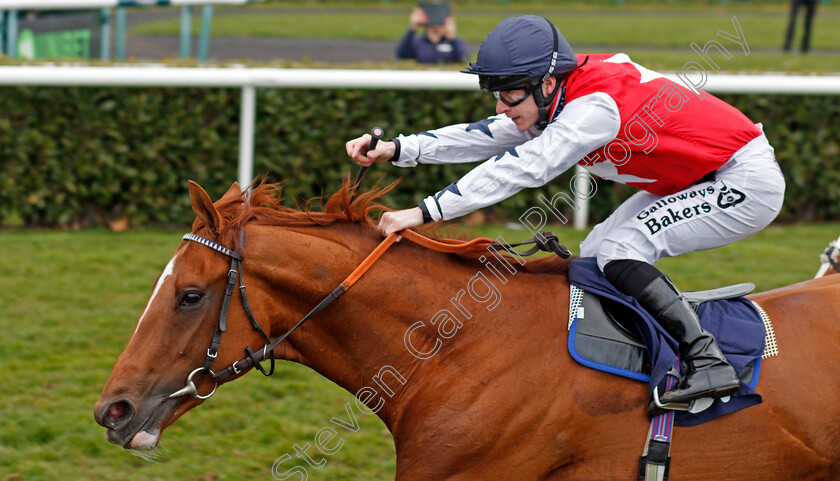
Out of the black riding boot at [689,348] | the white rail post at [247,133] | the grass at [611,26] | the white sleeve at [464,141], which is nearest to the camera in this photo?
the black riding boot at [689,348]

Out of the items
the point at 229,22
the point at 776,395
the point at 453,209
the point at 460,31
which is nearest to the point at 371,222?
the point at 453,209

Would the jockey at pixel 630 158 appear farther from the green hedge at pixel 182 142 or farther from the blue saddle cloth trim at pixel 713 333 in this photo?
the green hedge at pixel 182 142

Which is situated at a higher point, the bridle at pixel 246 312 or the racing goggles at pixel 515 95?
the racing goggles at pixel 515 95

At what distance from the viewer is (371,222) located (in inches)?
111

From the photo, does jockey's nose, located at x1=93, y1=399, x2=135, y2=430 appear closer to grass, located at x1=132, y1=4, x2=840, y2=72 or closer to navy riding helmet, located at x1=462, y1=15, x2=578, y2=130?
navy riding helmet, located at x1=462, y1=15, x2=578, y2=130

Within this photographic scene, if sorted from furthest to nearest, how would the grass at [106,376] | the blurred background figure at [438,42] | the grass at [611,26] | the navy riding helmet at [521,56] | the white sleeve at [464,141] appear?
the grass at [611,26] → the blurred background figure at [438,42] → the grass at [106,376] → the white sleeve at [464,141] → the navy riding helmet at [521,56]

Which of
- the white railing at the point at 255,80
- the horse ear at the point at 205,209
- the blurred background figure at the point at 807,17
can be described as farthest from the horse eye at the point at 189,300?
the blurred background figure at the point at 807,17

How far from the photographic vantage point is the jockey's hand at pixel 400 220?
2670 mm


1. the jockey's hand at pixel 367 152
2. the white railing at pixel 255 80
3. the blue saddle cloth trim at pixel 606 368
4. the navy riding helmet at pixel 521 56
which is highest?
the navy riding helmet at pixel 521 56

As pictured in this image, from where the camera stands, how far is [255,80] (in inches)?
251

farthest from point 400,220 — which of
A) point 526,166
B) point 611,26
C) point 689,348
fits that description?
point 611,26

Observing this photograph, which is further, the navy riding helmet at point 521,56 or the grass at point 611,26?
the grass at point 611,26

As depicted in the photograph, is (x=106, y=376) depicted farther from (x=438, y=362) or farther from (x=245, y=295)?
(x=438, y=362)

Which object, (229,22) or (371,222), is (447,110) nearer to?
(371,222)
